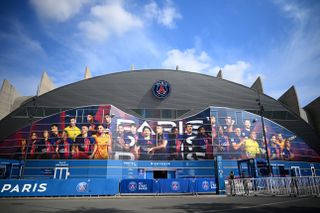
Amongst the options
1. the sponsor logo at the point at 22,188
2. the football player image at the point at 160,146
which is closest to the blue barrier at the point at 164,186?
→ the sponsor logo at the point at 22,188

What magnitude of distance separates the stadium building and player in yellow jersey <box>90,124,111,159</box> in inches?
3.8

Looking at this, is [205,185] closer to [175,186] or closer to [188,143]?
[175,186]

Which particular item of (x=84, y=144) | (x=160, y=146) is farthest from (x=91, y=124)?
(x=160, y=146)

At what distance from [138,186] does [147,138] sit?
17122 mm

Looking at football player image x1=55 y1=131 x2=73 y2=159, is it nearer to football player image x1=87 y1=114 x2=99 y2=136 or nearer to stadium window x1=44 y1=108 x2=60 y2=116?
football player image x1=87 y1=114 x2=99 y2=136

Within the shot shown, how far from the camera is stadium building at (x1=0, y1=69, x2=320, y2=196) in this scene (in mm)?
34781

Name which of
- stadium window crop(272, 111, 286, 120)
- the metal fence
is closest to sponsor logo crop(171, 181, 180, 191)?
the metal fence

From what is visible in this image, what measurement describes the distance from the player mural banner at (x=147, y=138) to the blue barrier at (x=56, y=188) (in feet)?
47.8

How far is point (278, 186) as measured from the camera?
16.2 m

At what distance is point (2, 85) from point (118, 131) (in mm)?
35377

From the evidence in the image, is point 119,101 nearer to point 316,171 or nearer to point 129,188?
point 129,188

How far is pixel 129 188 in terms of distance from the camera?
840 inches

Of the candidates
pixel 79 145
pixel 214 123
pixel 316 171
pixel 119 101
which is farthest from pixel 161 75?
pixel 316 171

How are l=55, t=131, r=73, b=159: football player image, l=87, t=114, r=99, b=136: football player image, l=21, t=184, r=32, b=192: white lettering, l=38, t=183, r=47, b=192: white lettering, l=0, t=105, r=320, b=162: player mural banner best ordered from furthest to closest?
l=87, t=114, r=99, b=136: football player image, l=0, t=105, r=320, b=162: player mural banner, l=55, t=131, r=73, b=159: football player image, l=38, t=183, r=47, b=192: white lettering, l=21, t=184, r=32, b=192: white lettering
